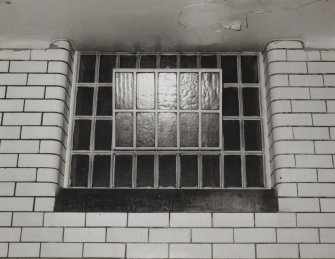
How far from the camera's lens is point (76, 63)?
13.3 feet

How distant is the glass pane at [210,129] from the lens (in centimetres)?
368

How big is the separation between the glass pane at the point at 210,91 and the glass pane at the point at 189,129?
0.46ft

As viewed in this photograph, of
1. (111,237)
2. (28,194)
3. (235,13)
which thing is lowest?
(111,237)

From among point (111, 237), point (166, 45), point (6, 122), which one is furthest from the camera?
point (166, 45)

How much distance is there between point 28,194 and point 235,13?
2.12 meters

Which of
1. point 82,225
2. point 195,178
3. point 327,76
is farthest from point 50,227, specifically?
point 327,76

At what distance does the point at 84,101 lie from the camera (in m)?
3.93

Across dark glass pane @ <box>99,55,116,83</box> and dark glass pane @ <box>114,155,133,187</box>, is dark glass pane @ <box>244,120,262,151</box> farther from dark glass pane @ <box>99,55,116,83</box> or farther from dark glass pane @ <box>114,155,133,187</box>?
dark glass pane @ <box>99,55,116,83</box>

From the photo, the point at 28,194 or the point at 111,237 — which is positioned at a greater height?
the point at 28,194

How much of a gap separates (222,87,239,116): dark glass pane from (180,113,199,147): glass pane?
0.99 ft

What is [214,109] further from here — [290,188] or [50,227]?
[50,227]

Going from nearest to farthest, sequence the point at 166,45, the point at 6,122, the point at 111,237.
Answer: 1. the point at 111,237
2. the point at 6,122
3. the point at 166,45

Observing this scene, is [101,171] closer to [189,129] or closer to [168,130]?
[168,130]

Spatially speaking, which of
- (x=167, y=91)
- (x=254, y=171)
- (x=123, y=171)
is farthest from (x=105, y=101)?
(x=254, y=171)
